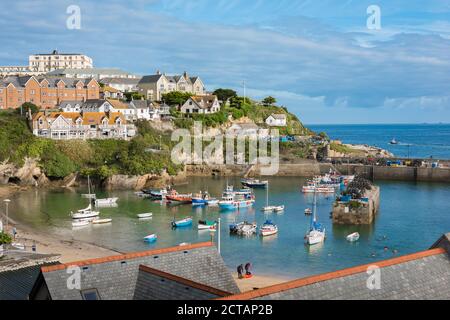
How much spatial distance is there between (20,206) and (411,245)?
93.8ft

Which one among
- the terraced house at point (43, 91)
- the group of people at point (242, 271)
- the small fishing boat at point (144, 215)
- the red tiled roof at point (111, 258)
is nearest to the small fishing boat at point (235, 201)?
the small fishing boat at point (144, 215)

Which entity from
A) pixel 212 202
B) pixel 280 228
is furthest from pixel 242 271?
pixel 212 202

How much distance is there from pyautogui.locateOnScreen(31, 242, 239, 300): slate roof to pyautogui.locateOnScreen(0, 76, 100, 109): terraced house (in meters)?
62.8

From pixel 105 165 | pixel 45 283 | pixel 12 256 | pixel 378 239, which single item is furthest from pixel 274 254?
pixel 105 165

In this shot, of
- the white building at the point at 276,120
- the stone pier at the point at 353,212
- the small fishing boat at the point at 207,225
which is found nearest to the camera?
the small fishing boat at the point at 207,225

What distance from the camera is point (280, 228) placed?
35.6 meters

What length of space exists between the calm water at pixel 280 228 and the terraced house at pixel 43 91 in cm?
2372

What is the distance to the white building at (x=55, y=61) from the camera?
352 feet

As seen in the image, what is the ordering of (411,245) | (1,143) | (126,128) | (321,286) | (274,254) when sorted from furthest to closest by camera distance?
1. (126,128)
2. (1,143)
3. (411,245)
4. (274,254)
5. (321,286)

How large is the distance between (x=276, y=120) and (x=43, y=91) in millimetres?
33223

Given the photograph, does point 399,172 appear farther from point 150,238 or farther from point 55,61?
point 55,61

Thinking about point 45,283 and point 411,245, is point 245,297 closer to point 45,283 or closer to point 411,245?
point 45,283

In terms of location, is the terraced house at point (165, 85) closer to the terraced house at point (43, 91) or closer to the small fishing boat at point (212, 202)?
the terraced house at point (43, 91)
